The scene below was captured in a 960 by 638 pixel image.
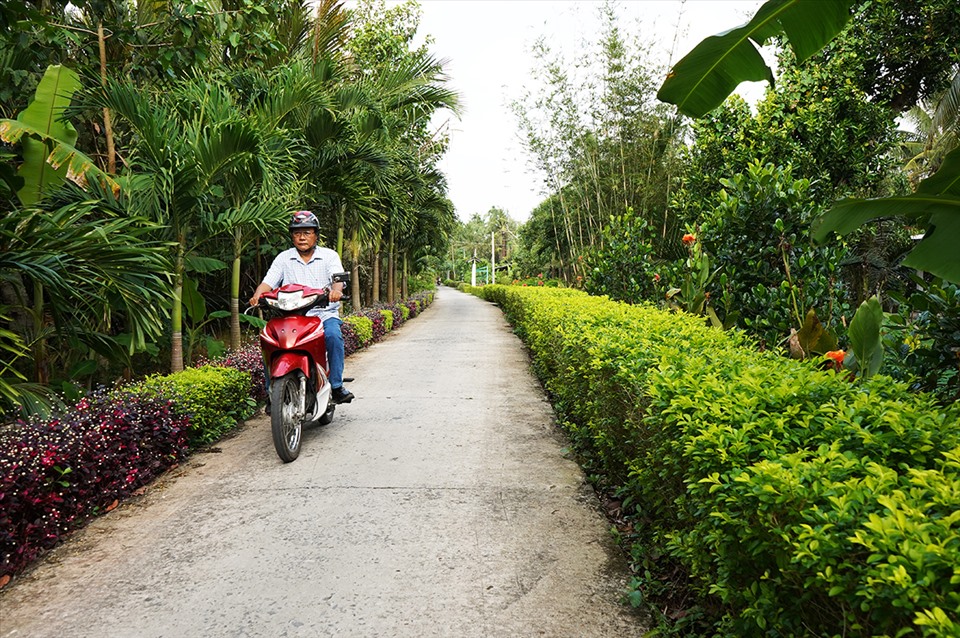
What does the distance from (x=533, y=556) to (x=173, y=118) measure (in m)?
4.74

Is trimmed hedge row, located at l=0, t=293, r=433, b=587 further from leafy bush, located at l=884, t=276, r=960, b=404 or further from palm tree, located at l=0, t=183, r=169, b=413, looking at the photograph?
leafy bush, located at l=884, t=276, r=960, b=404

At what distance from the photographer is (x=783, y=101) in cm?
661

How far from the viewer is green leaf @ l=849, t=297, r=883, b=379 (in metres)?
2.93

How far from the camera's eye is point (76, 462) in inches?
125

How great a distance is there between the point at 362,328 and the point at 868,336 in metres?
8.93

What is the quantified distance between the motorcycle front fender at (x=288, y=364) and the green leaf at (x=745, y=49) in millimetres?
3044

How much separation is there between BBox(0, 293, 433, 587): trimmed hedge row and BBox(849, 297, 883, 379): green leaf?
164 inches

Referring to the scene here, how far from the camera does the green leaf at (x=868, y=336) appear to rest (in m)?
2.93

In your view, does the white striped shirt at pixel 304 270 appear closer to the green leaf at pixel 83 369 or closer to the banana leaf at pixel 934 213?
the green leaf at pixel 83 369

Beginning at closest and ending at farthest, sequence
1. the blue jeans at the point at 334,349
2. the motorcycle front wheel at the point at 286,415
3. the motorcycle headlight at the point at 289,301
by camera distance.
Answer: the motorcycle front wheel at the point at 286,415 < the motorcycle headlight at the point at 289,301 < the blue jeans at the point at 334,349

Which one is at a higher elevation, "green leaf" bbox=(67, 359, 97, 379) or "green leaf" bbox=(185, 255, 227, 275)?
"green leaf" bbox=(185, 255, 227, 275)

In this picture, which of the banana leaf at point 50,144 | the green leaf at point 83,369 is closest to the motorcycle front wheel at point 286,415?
the banana leaf at point 50,144

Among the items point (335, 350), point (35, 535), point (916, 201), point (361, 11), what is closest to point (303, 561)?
point (35, 535)

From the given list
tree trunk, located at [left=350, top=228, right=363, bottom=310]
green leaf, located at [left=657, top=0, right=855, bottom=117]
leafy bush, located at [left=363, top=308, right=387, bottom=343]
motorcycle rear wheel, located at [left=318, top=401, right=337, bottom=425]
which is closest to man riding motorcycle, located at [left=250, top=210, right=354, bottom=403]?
motorcycle rear wheel, located at [left=318, top=401, right=337, bottom=425]
